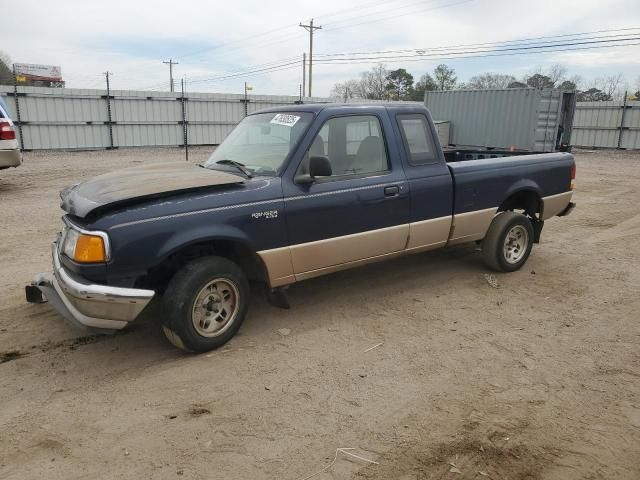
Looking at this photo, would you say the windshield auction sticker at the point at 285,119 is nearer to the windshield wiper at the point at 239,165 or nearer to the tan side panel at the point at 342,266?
the windshield wiper at the point at 239,165

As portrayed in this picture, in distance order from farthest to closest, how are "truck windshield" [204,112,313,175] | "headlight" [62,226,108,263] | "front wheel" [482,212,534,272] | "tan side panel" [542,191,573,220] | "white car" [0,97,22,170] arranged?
1. "white car" [0,97,22,170]
2. "tan side panel" [542,191,573,220]
3. "front wheel" [482,212,534,272]
4. "truck windshield" [204,112,313,175]
5. "headlight" [62,226,108,263]

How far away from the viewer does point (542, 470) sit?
2.82m

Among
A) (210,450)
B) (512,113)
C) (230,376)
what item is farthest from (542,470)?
(512,113)

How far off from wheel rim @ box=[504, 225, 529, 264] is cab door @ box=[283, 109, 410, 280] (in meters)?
1.79

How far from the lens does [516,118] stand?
15.1 meters

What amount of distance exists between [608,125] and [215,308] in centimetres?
→ 2674

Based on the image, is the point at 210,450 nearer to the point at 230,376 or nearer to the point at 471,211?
the point at 230,376

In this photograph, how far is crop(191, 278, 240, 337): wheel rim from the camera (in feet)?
13.2

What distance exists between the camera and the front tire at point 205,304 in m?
3.85

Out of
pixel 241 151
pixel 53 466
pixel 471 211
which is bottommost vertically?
pixel 53 466

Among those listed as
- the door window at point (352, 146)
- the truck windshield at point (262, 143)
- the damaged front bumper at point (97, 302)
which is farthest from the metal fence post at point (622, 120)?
the damaged front bumper at point (97, 302)

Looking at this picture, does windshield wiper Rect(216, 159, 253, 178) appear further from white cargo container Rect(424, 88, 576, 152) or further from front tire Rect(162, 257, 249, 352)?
white cargo container Rect(424, 88, 576, 152)

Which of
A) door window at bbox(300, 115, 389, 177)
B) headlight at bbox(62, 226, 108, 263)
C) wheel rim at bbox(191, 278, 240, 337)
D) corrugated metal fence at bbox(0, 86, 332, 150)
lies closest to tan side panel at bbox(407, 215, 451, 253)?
door window at bbox(300, 115, 389, 177)

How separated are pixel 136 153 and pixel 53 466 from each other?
19883mm
